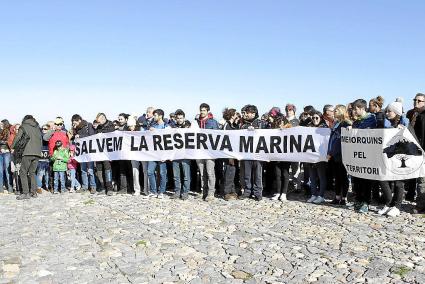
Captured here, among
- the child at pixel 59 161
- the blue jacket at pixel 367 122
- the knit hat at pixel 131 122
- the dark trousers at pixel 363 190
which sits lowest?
the dark trousers at pixel 363 190

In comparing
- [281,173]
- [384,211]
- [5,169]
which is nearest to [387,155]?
[384,211]

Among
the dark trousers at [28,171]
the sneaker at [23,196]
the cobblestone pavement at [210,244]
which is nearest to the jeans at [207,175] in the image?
the cobblestone pavement at [210,244]

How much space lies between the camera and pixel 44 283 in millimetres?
5793

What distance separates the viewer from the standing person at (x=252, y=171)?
443 inches

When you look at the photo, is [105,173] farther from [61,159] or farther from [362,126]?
[362,126]

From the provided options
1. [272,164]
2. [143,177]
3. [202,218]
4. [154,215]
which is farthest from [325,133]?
[143,177]

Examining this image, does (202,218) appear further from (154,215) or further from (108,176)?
(108,176)

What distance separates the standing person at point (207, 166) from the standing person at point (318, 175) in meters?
2.48

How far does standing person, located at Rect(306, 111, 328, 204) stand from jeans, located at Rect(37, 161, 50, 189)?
8371 mm

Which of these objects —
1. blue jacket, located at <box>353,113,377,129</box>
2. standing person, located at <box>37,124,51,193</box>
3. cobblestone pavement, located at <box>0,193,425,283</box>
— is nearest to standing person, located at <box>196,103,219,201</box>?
cobblestone pavement, located at <box>0,193,425,283</box>

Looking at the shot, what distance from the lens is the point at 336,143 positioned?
1043cm

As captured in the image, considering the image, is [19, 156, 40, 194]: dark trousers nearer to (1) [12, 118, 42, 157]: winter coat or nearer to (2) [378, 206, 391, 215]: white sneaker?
(1) [12, 118, 42, 157]: winter coat

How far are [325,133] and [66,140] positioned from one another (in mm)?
7868

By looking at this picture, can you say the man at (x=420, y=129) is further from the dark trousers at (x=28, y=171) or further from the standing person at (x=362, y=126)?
the dark trousers at (x=28, y=171)
